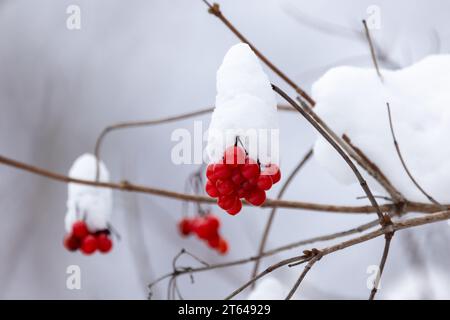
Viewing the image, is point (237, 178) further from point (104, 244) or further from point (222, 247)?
point (222, 247)

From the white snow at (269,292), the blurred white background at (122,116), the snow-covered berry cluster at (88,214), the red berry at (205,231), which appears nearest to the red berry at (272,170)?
the white snow at (269,292)

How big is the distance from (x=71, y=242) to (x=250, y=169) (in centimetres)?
86

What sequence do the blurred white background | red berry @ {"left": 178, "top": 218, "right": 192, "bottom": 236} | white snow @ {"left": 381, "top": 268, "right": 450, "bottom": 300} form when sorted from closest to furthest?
white snow @ {"left": 381, "top": 268, "right": 450, "bottom": 300}
red berry @ {"left": 178, "top": 218, "right": 192, "bottom": 236}
the blurred white background

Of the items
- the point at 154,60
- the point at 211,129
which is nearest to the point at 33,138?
the point at 154,60

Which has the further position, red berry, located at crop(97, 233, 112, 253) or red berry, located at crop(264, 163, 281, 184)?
red berry, located at crop(97, 233, 112, 253)

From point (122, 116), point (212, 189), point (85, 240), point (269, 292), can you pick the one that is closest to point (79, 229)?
point (85, 240)

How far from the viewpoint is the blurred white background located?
4004mm

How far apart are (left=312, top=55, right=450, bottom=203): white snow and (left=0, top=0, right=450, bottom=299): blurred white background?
2.55m

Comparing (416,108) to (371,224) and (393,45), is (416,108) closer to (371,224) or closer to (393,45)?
(371,224)

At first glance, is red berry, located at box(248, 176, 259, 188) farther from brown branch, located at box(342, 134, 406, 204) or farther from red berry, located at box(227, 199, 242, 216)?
brown branch, located at box(342, 134, 406, 204)

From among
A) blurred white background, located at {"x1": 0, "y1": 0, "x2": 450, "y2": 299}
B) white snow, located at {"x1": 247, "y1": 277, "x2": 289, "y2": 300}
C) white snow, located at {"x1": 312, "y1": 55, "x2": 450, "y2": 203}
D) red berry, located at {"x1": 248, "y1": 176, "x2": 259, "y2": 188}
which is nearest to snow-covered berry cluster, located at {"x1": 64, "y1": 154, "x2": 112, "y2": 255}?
white snow, located at {"x1": 247, "y1": 277, "x2": 289, "y2": 300}

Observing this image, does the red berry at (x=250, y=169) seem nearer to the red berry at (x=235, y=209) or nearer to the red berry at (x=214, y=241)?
the red berry at (x=235, y=209)

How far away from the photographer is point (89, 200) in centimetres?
150
